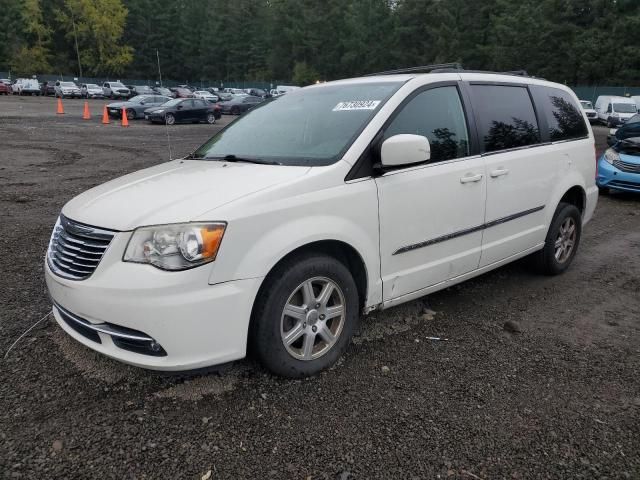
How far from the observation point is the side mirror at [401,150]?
121 inches

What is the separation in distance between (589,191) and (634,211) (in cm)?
410

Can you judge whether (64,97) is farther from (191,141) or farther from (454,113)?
(454,113)

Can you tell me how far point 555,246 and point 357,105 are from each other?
2.62 meters

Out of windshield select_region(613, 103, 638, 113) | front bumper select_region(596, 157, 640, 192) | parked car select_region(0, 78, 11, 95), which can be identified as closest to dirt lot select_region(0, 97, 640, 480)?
front bumper select_region(596, 157, 640, 192)

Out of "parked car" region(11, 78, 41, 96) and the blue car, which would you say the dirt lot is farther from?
"parked car" region(11, 78, 41, 96)

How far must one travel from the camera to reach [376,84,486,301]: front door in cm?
329

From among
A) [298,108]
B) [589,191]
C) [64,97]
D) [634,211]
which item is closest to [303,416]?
[298,108]

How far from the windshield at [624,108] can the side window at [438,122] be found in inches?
1218

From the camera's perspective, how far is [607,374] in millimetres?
3221

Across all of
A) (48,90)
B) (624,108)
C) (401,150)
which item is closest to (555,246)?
(401,150)

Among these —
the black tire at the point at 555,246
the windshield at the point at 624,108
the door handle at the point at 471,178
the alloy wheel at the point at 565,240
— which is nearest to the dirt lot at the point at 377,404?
the black tire at the point at 555,246

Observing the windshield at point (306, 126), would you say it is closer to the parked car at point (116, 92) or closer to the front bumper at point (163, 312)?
the front bumper at point (163, 312)

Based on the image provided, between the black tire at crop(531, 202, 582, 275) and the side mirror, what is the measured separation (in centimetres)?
225

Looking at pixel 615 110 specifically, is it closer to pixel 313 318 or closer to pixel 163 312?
pixel 313 318
